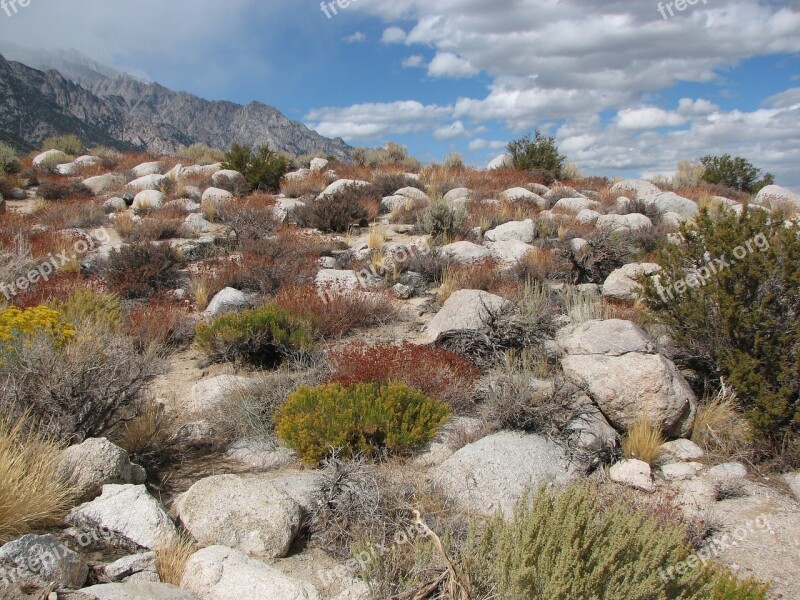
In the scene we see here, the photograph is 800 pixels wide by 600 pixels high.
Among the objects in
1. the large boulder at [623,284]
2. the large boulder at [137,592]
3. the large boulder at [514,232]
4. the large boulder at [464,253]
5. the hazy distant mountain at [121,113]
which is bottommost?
the large boulder at [137,592]

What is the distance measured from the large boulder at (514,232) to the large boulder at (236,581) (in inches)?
351

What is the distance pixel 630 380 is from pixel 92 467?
4.24 meters

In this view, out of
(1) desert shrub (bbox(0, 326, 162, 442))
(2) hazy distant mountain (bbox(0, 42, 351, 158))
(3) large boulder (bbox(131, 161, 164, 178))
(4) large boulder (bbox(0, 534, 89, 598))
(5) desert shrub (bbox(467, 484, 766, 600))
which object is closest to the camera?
(5) desert shrub (bbox(467, 484, 766, 600))

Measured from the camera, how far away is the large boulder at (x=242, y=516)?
3496mm

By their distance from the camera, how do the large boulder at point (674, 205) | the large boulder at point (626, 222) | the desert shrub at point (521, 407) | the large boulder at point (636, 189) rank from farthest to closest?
1. the large boulder at point (636, 189)
2. the large boulder at point (674, 205)
3. the large boulder at point (626, 222)
4. the desert shrub at point (521, 407)

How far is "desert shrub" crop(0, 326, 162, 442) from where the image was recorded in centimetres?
406

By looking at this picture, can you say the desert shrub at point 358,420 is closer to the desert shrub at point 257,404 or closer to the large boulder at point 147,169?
the desert shrub at point 257,404

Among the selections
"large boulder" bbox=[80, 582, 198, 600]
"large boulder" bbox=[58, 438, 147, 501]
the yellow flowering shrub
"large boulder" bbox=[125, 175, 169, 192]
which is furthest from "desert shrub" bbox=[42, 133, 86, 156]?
"large boulder" bbox=[80, 582, 198, 600]

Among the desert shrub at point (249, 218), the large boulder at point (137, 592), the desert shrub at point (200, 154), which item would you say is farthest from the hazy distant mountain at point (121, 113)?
the large boulder at point (137, 592)

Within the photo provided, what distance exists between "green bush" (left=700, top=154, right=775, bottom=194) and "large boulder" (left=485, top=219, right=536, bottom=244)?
11493 millimetres

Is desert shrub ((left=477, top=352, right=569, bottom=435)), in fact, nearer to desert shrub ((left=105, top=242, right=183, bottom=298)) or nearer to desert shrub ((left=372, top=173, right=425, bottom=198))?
desert shrub ((left=105, top=242, right=183, bottom=298))

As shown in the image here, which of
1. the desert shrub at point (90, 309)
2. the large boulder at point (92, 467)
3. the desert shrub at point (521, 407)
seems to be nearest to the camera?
the large boulder at point (92, 467)

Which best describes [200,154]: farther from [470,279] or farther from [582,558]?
[582,558]

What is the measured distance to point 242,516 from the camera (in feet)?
11.7
